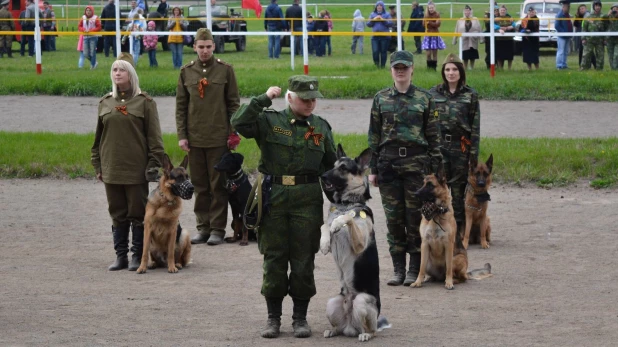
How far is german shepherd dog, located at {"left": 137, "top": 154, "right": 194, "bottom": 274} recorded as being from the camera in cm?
973

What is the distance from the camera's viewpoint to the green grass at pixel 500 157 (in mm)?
14336

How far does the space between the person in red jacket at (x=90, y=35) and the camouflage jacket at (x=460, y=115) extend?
655 inches

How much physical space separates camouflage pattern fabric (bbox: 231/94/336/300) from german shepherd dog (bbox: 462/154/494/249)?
376cm

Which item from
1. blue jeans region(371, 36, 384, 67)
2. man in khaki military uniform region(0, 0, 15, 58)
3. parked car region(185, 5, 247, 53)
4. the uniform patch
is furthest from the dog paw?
man in khaki military uniform region(0, 0, 15, 58)

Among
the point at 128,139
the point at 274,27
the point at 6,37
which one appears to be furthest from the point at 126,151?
the point at 6,37

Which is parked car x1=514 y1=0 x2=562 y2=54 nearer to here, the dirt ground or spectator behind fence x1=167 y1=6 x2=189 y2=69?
spectator behind fence x1=167 y1=6 x2=189 y2=69

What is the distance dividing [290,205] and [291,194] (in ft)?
0.27

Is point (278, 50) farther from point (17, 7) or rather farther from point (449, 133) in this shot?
point (449, 133)

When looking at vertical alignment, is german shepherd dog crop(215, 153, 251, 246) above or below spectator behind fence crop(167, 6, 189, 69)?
below

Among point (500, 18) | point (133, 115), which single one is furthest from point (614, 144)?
point (500, 18)

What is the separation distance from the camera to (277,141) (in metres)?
7.39

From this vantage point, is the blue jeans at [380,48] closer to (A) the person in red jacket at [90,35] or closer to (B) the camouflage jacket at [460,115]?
(A) the person in red jacket at [90,35]

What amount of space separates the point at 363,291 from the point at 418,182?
5.93ft

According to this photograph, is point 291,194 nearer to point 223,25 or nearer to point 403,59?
point 403,59
